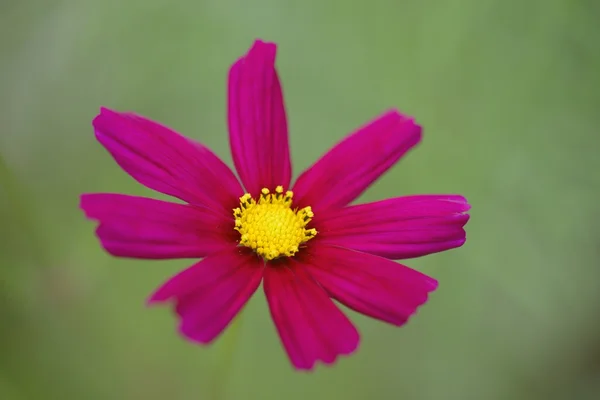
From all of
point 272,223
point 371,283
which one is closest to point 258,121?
point 272,223

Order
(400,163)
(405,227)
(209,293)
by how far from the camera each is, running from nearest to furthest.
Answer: (209,293) → (405,227) → (400,163)

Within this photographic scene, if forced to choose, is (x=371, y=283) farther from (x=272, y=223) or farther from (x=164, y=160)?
(x=164, y=160)

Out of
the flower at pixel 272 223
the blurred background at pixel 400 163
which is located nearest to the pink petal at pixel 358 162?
the flower at pixel 272 223

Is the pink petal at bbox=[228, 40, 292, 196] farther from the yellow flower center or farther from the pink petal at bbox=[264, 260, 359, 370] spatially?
the pink petal at bbox=[264, 260, 359, 370]

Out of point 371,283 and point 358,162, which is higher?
point 358,162

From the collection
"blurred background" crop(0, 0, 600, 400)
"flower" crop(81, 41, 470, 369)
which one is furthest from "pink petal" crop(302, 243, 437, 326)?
"blurred background" crop(0, 0, 600, 400)

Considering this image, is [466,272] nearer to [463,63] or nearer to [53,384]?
[463,63]

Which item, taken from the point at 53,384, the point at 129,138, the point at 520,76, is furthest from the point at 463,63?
the point at 53,384

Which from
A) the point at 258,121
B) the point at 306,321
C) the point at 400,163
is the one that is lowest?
the point at 306,321
